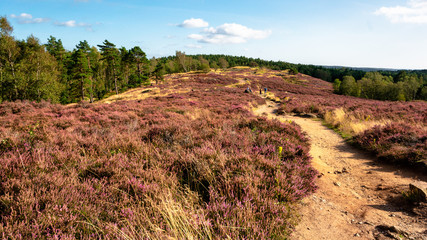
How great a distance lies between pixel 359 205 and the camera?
3900mm

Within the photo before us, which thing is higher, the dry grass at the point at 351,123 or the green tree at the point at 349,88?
the green tree at the point at 349,88

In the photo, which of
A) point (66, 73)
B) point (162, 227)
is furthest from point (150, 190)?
point (66, 73)

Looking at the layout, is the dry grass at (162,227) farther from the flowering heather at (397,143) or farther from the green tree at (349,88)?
the green tree at (349,88)

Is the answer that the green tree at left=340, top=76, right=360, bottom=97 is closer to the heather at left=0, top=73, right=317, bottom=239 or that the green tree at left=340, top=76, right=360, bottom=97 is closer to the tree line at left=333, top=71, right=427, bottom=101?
the tree line at left=333, top=71, right=427, bottom=101

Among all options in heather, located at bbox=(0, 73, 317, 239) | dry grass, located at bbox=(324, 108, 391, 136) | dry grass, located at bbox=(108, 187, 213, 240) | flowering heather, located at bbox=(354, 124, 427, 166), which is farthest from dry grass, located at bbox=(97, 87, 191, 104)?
dry grass, located at bbox=(108, 187, 213, 240)

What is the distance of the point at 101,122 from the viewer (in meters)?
9.19

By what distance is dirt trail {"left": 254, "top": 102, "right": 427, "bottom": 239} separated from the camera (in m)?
2.99

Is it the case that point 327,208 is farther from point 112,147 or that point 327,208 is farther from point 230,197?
point 112,147

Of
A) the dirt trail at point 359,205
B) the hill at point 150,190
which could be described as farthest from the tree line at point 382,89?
the hill at point 150,190

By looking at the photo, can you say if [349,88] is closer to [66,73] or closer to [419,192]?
[419,192]

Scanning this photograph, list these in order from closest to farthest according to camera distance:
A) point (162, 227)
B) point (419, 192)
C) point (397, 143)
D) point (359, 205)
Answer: point (162, 227) < point (419, 192) < point (359, 205) < point (397, 143)

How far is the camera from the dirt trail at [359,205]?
9.80 ft

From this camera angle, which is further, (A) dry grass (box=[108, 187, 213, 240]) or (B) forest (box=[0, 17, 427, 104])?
(B) forest (box=[0, 17, 427, 104])

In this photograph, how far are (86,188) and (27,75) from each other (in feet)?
132
